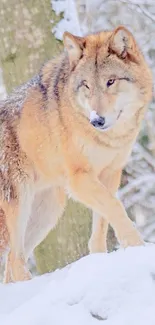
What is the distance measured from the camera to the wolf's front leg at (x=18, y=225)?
6699mm

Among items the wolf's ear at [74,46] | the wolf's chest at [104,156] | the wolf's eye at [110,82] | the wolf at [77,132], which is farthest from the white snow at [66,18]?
the wolf's eye at [110,82]

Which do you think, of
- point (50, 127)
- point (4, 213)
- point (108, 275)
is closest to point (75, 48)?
point (50, 127)

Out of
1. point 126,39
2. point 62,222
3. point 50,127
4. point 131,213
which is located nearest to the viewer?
point 126,39

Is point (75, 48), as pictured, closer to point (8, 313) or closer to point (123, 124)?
point (123, 124)

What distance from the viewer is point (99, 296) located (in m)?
4.25

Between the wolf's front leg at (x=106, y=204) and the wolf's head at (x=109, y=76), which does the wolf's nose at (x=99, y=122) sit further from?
the wolf's front leg at (x=106, y=204)

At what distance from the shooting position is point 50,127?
6574mm

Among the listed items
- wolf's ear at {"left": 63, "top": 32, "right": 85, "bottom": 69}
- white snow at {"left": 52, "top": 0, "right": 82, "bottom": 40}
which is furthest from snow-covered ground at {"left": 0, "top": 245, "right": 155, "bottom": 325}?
white snow at {"left": 52, "top": 0, "right": 82, "bottom": 40}

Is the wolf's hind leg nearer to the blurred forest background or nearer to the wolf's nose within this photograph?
the blurred forest background

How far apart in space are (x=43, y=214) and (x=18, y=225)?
2.49 feet

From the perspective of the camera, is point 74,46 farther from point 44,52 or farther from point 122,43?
point 44,52

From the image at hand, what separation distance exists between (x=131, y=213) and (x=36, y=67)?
2.53 m

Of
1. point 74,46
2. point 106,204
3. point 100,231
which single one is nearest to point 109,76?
point 74,46

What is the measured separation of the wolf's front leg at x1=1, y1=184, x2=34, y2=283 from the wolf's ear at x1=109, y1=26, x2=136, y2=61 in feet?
4.43
